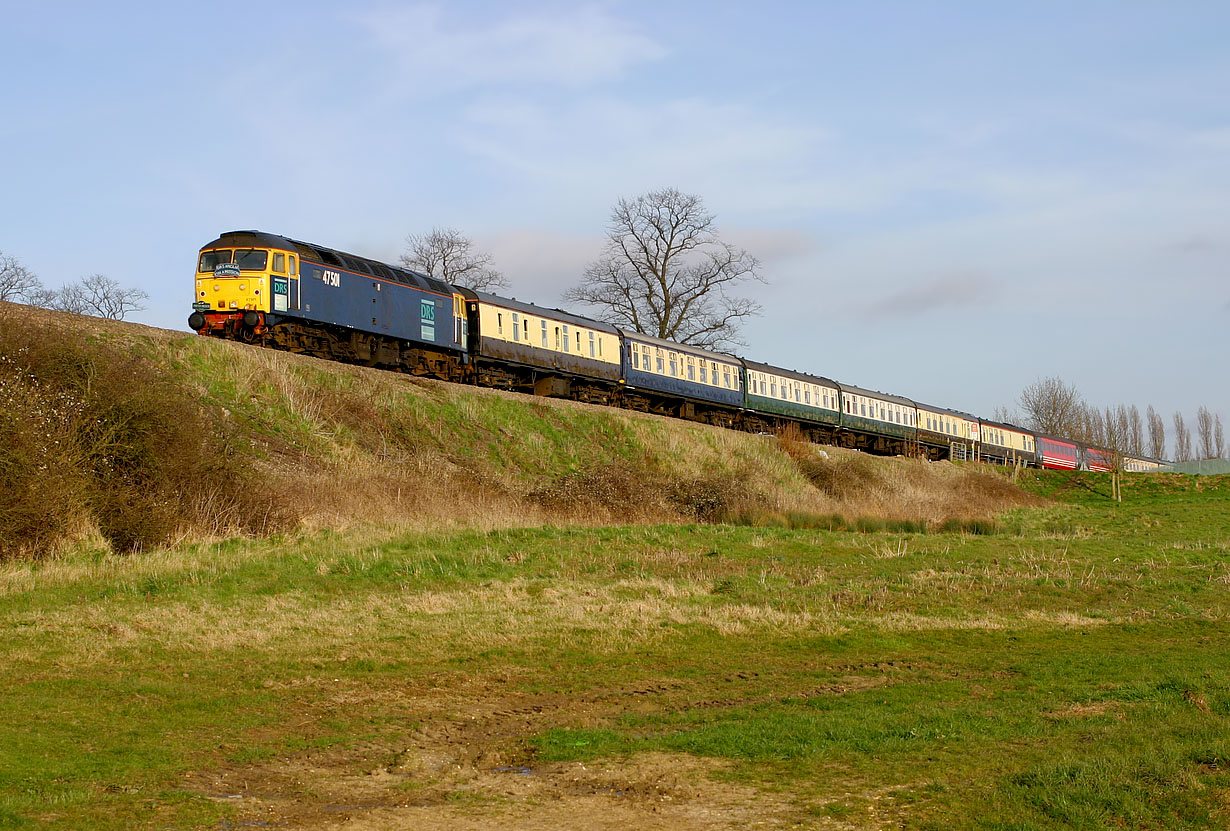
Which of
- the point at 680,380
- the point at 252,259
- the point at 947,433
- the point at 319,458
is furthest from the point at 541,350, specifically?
the point at 947,433

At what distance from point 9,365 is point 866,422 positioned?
49208 millimetres

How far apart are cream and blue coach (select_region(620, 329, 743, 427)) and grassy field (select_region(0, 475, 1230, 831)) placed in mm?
23302

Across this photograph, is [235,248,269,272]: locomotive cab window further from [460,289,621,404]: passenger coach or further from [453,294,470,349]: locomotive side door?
[460,289,621,404]: passenger coach

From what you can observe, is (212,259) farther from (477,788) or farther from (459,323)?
(477,788)

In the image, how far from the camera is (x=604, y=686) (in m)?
12.5

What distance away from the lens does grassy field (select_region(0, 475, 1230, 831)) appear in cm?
805

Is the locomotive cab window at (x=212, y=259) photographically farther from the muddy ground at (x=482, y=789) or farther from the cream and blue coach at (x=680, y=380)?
the muddy ground at (x=482, y=789)

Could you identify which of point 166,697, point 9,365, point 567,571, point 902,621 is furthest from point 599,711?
point 9,365

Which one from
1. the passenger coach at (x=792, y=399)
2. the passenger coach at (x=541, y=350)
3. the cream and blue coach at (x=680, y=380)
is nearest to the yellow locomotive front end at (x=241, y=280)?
the passenger coach at (x=541, y=350)

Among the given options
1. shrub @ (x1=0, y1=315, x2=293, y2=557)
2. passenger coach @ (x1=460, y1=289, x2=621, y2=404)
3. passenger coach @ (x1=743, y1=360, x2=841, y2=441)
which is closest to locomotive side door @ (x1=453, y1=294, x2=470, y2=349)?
passenger coach @ (x1=460, y1=289, x2=621, y2=404)

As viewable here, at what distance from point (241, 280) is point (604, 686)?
20840 mm

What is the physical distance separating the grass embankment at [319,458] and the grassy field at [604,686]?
4.47 feet

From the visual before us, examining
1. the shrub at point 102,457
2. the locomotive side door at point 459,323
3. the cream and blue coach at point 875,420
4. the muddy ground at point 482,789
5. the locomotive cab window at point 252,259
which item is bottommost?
the muddy ground at point 482,789

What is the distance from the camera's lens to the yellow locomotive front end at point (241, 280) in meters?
29.7
